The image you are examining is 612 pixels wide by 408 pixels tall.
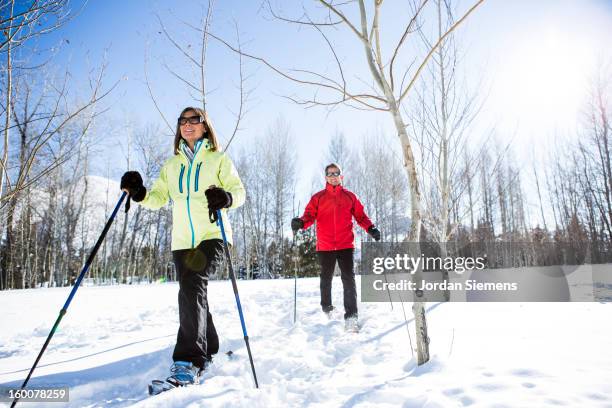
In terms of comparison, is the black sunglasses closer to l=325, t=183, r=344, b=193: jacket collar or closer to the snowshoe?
the snowshoe

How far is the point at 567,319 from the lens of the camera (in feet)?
10.9

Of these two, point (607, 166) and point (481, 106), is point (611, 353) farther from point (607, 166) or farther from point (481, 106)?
point (607, 166)

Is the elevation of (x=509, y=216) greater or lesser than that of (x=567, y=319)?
greater

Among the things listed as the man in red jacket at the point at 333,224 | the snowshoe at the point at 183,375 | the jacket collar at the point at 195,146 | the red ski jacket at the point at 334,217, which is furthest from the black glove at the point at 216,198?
the red ski jacket at the point at 334,217

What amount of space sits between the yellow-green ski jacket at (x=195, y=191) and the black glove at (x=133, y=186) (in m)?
0.04

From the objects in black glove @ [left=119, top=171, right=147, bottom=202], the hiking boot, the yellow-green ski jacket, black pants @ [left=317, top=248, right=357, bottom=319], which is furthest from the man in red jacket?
black glove @ [left=119, top=171, right=147, bottom=202]

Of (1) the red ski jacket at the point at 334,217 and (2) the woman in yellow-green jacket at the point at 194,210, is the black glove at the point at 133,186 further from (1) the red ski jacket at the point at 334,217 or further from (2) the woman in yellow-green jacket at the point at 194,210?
(1) the red ski jacket at the point at 334,217

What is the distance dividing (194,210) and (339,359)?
1.68 m

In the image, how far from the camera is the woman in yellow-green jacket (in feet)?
6.80

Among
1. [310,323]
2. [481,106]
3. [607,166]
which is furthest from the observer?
[607,166]

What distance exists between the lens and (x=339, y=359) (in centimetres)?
267

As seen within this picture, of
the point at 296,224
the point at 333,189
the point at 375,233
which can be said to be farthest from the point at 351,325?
the point at 333,189

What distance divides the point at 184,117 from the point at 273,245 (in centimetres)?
2191

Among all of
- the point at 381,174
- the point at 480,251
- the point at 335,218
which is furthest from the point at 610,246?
the point at 335,218
